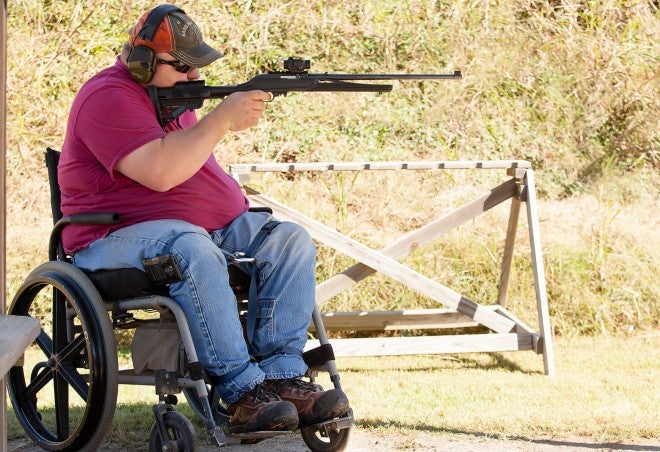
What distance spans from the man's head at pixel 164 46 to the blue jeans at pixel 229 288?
0.52 m

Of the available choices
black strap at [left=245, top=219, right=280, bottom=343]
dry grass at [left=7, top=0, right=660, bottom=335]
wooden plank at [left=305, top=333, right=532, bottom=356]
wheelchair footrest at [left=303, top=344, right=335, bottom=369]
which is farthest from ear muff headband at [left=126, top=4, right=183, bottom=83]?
dry grass at [left=7, top=0, right=660, bottom=335]

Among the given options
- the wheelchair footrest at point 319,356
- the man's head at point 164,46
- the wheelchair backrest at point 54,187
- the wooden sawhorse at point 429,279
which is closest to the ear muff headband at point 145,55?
the man's head at point 164,46

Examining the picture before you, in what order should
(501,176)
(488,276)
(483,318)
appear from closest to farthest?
1. (483,318)
2. (488,276)
3. (501,176)

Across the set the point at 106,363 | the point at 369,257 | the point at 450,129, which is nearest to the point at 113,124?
the point at 106,363

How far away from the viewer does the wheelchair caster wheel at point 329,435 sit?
3109 millimetres

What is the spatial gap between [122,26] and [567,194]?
12.0ft

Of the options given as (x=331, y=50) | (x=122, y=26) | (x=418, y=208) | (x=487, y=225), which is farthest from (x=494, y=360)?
(x=122, y=26)

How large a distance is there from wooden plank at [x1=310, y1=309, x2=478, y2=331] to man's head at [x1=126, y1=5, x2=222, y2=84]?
7.15ft

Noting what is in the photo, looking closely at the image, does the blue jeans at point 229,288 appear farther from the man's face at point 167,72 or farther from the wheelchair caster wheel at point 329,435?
the man's face at point 167,72

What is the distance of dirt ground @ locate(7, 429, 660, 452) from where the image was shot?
3.48 metres

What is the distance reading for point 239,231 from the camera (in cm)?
337

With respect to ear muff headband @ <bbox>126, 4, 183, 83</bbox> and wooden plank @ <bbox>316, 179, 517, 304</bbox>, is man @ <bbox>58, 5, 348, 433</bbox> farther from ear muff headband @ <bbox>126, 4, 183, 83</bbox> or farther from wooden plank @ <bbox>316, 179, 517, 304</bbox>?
wooden plank @ <bbox>316, 179, 517, 304</bbox>

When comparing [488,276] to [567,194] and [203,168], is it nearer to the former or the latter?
[567,194]

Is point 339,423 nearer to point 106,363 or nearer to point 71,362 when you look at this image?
point 106,363
